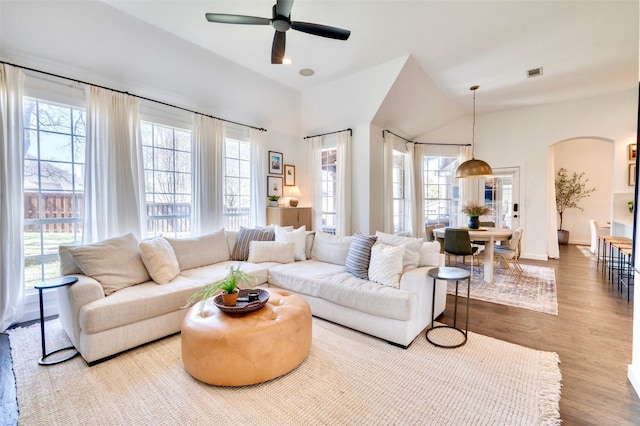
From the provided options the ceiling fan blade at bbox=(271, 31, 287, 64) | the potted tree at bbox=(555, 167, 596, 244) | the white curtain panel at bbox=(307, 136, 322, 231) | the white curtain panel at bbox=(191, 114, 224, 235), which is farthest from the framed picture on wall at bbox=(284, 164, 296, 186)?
the potted tree at bbox=(555, 167, 596, 244)

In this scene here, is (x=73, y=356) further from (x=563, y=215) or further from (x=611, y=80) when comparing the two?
(x=563, y=215)

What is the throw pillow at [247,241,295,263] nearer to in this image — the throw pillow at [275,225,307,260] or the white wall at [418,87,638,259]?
the throw pillow at [275,225,307,260]

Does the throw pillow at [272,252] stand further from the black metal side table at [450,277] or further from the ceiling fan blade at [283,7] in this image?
the ceiling fan blade at [283,7]

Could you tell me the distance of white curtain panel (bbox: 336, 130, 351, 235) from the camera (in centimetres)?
524

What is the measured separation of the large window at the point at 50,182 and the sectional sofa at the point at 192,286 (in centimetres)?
78

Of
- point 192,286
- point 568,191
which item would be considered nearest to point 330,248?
point 192,286

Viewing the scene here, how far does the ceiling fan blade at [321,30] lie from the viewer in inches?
99.2

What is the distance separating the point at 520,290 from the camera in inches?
153

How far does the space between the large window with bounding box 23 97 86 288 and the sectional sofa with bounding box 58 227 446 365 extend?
30.7 inches

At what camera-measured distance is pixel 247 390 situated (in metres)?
1.86

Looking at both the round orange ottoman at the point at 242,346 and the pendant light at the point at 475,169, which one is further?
the pendant light at the point at 475,169

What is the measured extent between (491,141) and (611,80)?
6.70ft

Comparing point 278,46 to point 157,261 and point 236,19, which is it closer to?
point 236,19

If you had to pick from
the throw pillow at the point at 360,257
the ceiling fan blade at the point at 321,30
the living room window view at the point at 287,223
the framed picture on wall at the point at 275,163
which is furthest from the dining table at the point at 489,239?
the framed picture on wall at the point at 275,163
